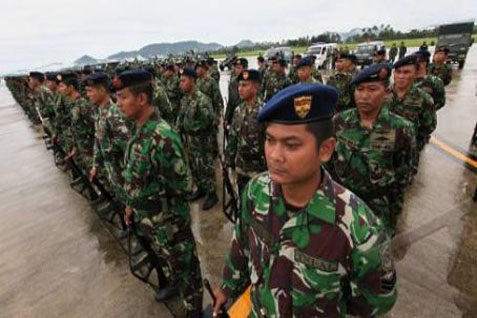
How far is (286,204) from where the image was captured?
47.9 inches

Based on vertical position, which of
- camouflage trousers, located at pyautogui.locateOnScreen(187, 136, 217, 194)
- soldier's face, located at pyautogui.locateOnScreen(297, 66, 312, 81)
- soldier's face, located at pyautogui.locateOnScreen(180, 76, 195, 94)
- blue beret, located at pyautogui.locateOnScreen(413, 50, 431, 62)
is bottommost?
camouflage trousers, located at pyautogui.locateOnScreen(187, 136, 217, 194)

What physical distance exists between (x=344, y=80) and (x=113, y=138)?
4.59m

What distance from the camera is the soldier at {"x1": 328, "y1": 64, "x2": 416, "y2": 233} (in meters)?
2.37

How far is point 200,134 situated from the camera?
4.57 m

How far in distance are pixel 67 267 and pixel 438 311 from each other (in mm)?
3962

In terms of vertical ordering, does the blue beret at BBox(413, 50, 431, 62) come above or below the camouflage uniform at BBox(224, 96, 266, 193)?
above

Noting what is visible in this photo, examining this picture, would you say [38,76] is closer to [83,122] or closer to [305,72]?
[83,122]

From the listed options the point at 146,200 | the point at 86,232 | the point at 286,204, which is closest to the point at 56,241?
the point at 86,232

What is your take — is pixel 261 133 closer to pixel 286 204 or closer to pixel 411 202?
pixel 286 204

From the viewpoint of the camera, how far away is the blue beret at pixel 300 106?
107 cm

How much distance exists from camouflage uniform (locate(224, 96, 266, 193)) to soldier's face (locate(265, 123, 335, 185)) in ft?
6.47

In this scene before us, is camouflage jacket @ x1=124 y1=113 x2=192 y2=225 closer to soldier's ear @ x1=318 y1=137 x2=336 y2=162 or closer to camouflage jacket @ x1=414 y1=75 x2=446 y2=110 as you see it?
soldier's ear @ x1=318 y1=137 x2=336 y2=162

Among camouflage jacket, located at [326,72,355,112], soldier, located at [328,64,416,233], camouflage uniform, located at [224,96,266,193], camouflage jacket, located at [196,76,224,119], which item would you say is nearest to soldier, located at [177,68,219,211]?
camouflage uniform, located at [224,96,266,193]

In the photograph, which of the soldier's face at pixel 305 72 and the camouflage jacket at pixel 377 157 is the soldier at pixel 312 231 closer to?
the camouflage jacket at pixel 377 157
